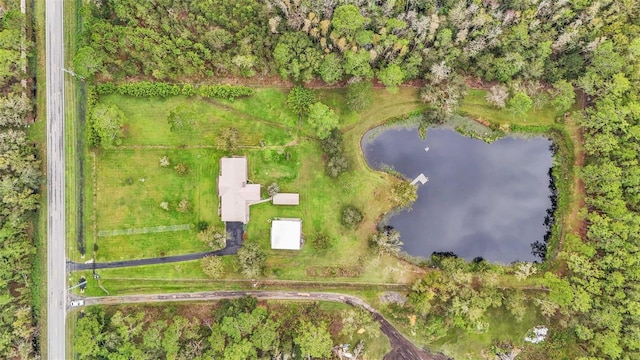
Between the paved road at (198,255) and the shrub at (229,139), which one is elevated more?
the shrub at (229,139)

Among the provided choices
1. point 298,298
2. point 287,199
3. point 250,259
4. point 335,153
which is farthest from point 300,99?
point 298,298

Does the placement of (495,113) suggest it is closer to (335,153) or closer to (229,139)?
(335,153)

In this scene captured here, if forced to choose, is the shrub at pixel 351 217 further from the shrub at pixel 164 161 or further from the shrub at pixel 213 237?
the shrub at pixel 164 161

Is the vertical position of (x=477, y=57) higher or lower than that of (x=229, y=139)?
higher

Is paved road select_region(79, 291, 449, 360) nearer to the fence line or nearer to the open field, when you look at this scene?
the open field

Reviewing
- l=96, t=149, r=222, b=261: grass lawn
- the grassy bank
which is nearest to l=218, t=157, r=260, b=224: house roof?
l=96, t=149, r=222, b=261: grass lawn

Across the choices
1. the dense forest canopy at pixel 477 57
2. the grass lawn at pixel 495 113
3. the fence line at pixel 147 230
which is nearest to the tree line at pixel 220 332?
the fence line at pixel 147 230
